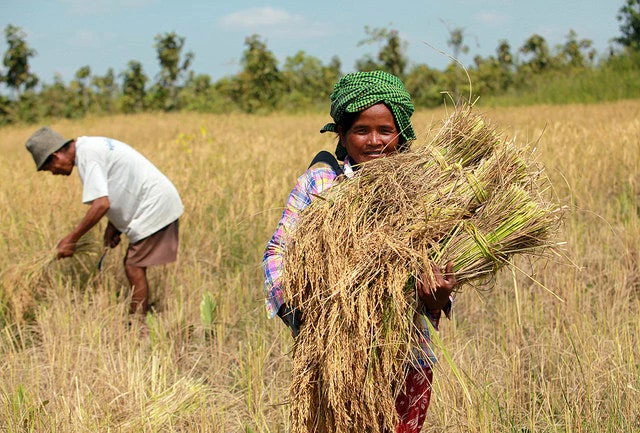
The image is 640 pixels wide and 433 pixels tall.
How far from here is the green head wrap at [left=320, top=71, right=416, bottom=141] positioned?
1.66m

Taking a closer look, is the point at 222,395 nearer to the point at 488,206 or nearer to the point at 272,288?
the point at 272,288

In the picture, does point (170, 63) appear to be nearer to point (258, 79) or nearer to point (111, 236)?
point (258, 79)

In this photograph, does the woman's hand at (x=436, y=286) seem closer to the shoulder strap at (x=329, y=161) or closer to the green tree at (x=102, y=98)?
the shoulder strap at (x=329, y=161)

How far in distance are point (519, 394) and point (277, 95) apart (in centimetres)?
1988

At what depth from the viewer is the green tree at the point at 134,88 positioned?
22.8m

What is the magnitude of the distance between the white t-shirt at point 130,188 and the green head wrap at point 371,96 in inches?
102

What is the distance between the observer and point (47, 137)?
3846 mm

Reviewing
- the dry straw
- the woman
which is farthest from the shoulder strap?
the dry straw

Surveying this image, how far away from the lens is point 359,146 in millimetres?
1691

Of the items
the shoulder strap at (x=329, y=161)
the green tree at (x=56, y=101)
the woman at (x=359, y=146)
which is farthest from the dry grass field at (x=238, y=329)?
the green tree at (x=56, y=101)

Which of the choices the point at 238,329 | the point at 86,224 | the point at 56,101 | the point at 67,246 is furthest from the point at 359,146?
the point at 56,101

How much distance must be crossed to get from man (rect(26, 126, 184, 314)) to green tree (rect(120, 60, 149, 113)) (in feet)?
64.1

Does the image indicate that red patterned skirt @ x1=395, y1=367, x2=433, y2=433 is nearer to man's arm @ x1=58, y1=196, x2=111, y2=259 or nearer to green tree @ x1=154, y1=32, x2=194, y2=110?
man's arm @ x1=58, y1=196, x2=111, y2=259

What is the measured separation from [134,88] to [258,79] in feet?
16.2
